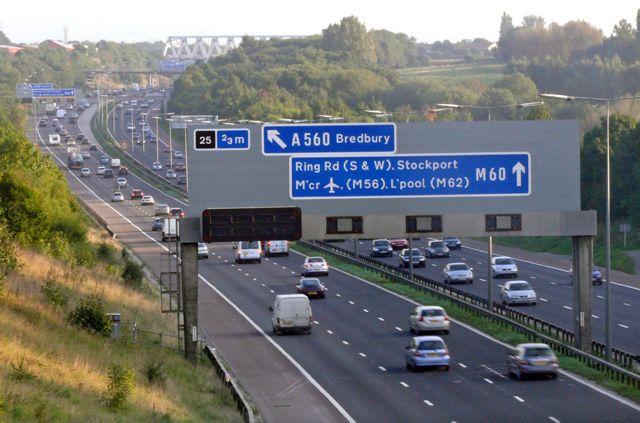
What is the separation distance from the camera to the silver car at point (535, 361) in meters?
43.9

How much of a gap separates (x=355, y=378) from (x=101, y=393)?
12876 mm

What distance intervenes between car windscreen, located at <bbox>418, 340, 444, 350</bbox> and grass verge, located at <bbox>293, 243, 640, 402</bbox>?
4347mm

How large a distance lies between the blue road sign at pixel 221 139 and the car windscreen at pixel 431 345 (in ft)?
30.3

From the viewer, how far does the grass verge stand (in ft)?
141

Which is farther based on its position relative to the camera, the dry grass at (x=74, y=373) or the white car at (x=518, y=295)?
the white car at (x=518, y=295)

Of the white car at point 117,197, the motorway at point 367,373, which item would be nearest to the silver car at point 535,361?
the motorway at point 367,373

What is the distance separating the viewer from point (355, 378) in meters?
45.8

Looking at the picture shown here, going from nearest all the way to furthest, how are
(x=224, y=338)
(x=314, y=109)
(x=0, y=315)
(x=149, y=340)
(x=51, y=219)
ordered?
(x=0, y=315)
(x=149, y=340)
(x=224, y=338)
(x=51, y=219)
(x=314, y=109)

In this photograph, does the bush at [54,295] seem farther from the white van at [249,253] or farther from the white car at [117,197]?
the white car at [117,197]

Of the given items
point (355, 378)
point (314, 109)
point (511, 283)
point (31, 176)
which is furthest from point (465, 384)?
point (314, 109)

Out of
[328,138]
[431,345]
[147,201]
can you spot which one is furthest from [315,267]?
[147,201]

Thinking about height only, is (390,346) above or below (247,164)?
below

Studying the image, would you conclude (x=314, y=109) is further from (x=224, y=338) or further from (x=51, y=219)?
(x=224, y=338)

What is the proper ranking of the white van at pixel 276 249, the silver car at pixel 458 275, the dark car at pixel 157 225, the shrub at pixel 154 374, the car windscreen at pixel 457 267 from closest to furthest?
the shrub at pixel 154 374 < the silver car at pixel 458 275 < the car windscreen at pixel 457 267 < the white van at pixel 276 249 < the dark car at pixel 157 225
